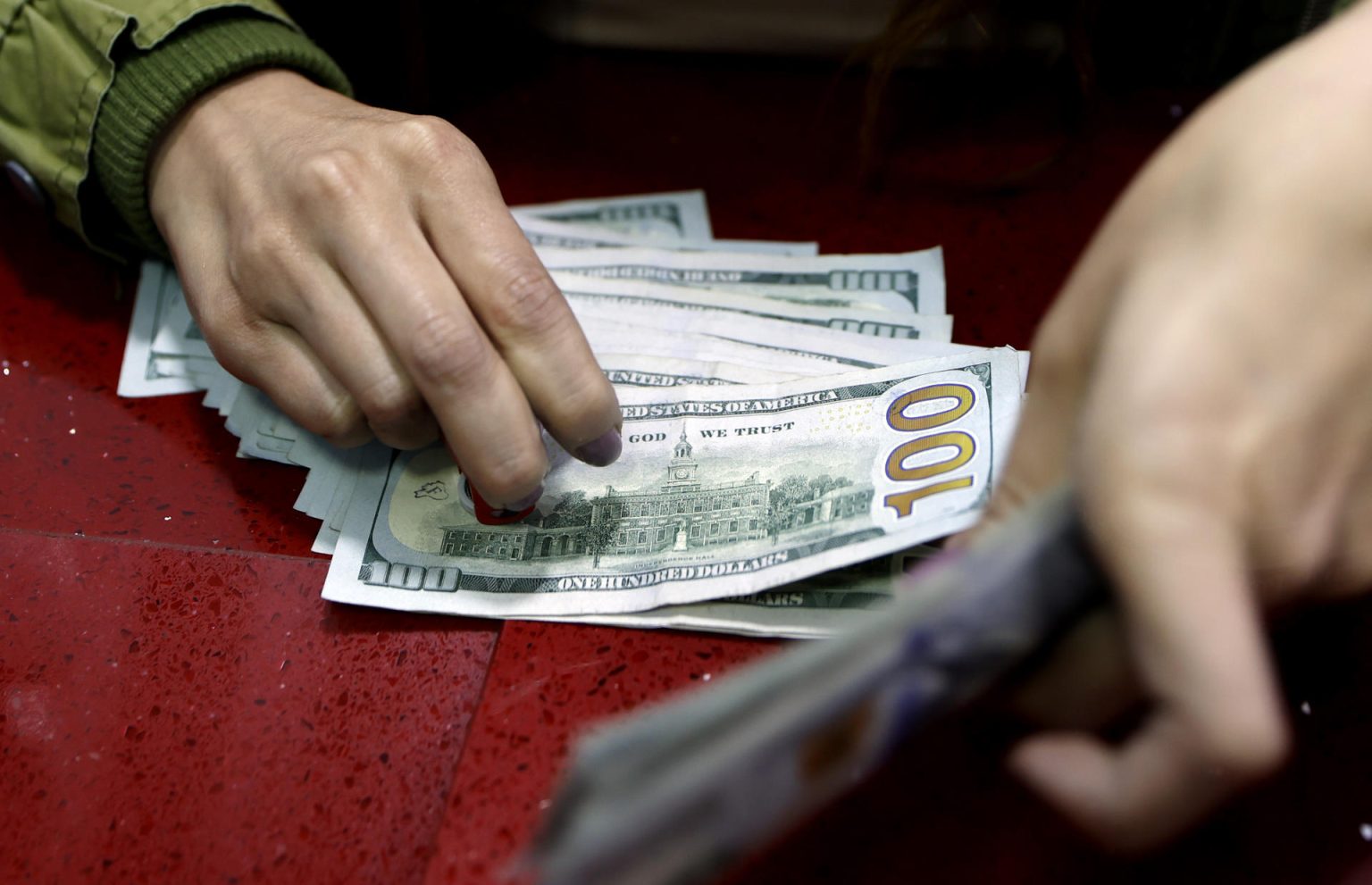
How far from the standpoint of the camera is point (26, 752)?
0.59m

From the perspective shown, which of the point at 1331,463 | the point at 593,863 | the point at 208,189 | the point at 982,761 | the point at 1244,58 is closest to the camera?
the point at 593,863

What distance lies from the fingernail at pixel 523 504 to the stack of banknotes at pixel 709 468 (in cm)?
1

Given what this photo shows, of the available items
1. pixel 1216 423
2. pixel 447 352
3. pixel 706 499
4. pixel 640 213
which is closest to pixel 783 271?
pixel 640 213

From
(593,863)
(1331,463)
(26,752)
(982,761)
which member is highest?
(1331,463)

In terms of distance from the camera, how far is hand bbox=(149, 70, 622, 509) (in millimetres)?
578

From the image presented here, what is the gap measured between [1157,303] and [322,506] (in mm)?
555

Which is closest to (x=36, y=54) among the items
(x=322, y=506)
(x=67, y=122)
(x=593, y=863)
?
(x=67, y=122)

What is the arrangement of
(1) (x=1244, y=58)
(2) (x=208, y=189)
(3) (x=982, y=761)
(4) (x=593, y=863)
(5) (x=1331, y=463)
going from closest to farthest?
(4) (x=593, y=863), (5) (x=1331, y=463), (3) (x=982, y=761), (2) (x=208, y=189), (1) (x=1244, y=58)

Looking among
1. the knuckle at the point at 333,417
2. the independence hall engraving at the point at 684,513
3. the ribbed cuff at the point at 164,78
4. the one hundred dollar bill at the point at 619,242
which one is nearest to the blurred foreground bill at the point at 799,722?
the independence hall engraving at the point at 684,513

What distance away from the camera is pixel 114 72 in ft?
2.42

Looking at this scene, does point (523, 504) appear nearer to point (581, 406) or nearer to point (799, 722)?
point (581, 406)

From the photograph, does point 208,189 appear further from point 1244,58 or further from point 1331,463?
point 1244,58

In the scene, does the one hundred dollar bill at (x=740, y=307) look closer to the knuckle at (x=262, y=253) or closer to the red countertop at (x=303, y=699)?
the red countertop at (x=303, y=699)

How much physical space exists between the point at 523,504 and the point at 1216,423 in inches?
16.4
